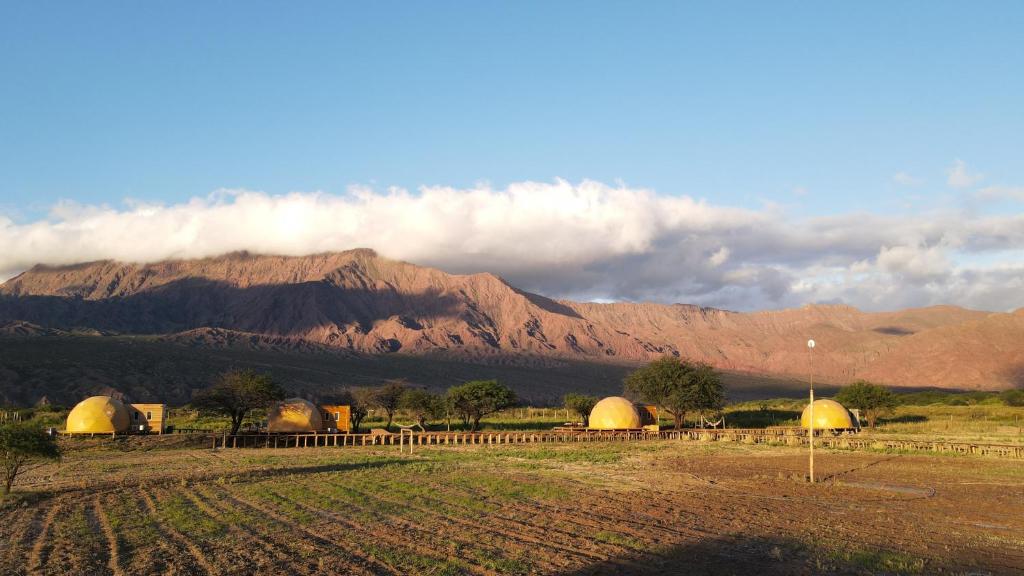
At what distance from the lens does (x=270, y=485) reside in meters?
26.5

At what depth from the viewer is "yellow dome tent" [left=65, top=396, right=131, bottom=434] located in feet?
164

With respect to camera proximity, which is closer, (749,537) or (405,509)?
(749,537)

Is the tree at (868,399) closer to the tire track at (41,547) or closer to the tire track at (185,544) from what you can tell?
the tire track at (185,544)

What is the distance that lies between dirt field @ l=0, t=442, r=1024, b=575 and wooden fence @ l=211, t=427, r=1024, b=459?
13.0 metres

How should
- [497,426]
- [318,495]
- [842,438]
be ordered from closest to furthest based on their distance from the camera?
[318,495] → [842,438] → [497,426]

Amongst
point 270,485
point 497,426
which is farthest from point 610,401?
point 270,485

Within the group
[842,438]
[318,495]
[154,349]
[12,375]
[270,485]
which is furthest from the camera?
[154,349]

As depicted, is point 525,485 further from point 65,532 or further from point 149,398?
point 149,398

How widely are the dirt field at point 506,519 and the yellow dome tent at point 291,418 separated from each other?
19.3 m

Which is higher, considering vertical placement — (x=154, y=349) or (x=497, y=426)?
(x=154, y=349)

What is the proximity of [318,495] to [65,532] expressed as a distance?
7.57 metres

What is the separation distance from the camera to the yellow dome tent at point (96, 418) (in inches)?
1965

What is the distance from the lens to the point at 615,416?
6244 centimetres

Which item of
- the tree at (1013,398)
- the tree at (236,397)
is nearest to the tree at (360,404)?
the tree at (236,397)
